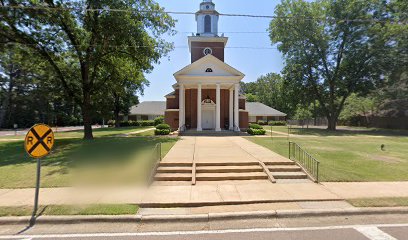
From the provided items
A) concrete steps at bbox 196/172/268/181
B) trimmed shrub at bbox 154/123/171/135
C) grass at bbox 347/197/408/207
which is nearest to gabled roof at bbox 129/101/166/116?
trimmed shrub at bbox 154/123/171/135

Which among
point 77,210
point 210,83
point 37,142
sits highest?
point 210,83

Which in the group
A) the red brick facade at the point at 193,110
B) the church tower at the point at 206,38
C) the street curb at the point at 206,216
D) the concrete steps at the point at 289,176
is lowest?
the street curb at the point at 206,216

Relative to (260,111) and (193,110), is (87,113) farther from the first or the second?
(260,111)

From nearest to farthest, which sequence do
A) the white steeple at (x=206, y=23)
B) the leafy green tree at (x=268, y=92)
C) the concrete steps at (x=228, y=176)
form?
the concrete steps at (x=228, y=176) < the white steeple at (x=206, y=23) < the leafy green tree at (x=268, y=92)

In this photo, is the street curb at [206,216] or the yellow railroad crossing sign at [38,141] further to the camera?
the yellow railroad crossing sign at [38,141]

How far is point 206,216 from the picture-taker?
556cm

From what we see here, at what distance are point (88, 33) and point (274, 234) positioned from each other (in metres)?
20.4

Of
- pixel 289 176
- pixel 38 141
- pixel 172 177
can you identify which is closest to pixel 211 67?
pixel 289 176

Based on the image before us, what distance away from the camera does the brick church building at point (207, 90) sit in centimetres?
2733

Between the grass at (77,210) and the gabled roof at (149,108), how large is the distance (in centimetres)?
5337

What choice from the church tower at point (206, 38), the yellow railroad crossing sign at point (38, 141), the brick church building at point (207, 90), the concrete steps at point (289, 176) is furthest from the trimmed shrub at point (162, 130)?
the yellow railroad crossing sign at point (38, 141)

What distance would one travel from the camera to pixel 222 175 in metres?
8.91

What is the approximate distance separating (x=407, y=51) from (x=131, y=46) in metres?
35.4

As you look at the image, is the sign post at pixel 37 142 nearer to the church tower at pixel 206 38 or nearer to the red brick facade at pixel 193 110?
the red brick facade at pixel 193 110
